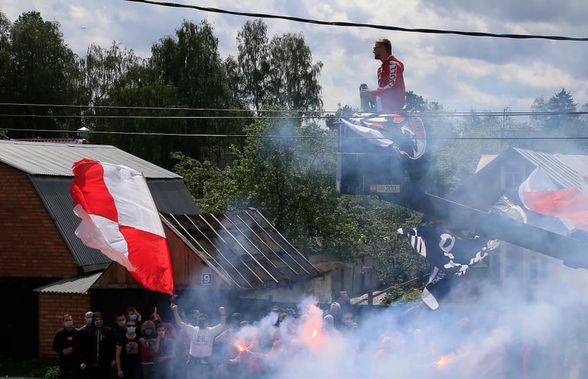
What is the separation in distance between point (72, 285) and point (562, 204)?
10.4m

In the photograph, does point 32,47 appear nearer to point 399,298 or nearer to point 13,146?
point 13,146

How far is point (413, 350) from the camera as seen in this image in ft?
45.2

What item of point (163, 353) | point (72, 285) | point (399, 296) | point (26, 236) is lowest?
point (399, 296)

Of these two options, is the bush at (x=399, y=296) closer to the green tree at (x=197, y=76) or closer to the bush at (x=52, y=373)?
the bush at (x=52, y=373)

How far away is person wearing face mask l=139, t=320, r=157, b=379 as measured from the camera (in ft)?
47.0

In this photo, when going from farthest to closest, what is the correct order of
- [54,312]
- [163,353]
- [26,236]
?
[26,236] → [54,312] → [163,353]

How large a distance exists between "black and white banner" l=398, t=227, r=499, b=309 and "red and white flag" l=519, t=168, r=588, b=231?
0.95 meters

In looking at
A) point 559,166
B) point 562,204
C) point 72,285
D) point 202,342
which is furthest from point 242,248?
point 562,204

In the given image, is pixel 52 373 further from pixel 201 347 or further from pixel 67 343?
pixel 201 347

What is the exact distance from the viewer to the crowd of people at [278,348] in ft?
45.2

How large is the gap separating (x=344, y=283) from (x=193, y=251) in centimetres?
1370

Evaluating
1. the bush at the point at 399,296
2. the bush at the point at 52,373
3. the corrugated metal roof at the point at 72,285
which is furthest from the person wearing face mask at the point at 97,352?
the bush at the point at 399,296

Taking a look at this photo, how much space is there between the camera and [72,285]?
17.9m

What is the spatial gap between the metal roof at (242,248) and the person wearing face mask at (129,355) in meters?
2.74
